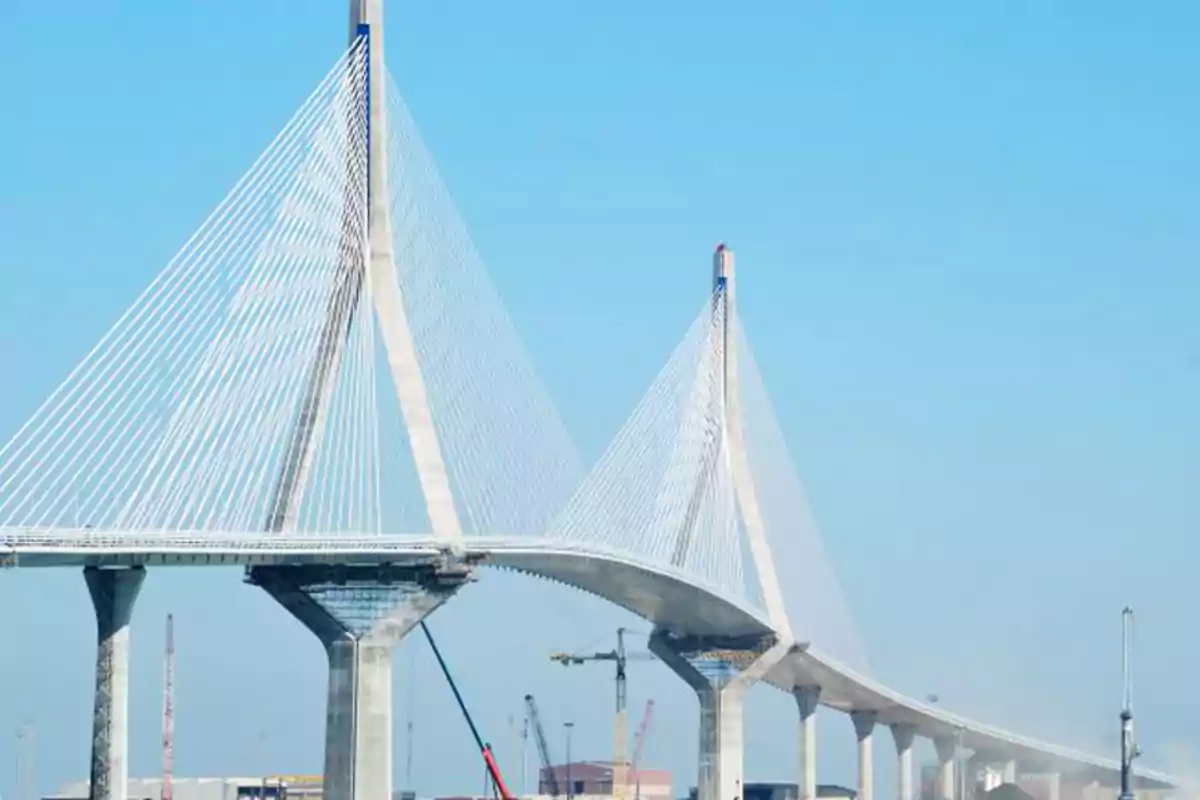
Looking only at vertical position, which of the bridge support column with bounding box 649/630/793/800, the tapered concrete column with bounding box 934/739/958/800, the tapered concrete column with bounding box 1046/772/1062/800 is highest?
the bridge support column with bounding box 649/630/793/800

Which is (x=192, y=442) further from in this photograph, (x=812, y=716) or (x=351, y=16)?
(x=812, y=716)

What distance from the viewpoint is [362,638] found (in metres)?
90.3

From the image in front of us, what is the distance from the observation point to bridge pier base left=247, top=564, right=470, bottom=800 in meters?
90.1

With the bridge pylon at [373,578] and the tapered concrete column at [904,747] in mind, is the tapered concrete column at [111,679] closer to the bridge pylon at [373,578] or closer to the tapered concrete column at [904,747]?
the bridge pylon at [373,578]

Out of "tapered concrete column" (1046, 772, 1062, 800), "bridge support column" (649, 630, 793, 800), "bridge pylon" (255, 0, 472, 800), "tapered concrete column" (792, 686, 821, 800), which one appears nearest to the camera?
"bridge pylon" (255, 0, 472, 800)

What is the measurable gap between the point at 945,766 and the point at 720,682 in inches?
1960

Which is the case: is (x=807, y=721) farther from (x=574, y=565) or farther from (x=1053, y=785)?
(x=574, y=565)

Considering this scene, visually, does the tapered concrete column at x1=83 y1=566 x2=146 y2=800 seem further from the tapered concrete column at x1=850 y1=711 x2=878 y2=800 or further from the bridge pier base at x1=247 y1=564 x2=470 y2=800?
the tapered concrete column at x1=850 y1=711 x2=878 y2=800

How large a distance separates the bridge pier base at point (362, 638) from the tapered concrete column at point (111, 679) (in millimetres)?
10448

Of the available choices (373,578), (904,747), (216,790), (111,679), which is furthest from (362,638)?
(904,747)

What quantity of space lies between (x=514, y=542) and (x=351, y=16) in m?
19.2

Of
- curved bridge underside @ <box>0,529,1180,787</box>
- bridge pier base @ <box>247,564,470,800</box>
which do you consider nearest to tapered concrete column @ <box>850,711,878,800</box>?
curved bridge underside @ <box>0,529,1180,787</box>

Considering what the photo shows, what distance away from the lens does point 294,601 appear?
9019 centimetres

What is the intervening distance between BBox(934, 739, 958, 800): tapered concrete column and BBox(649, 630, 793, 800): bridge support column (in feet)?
121
